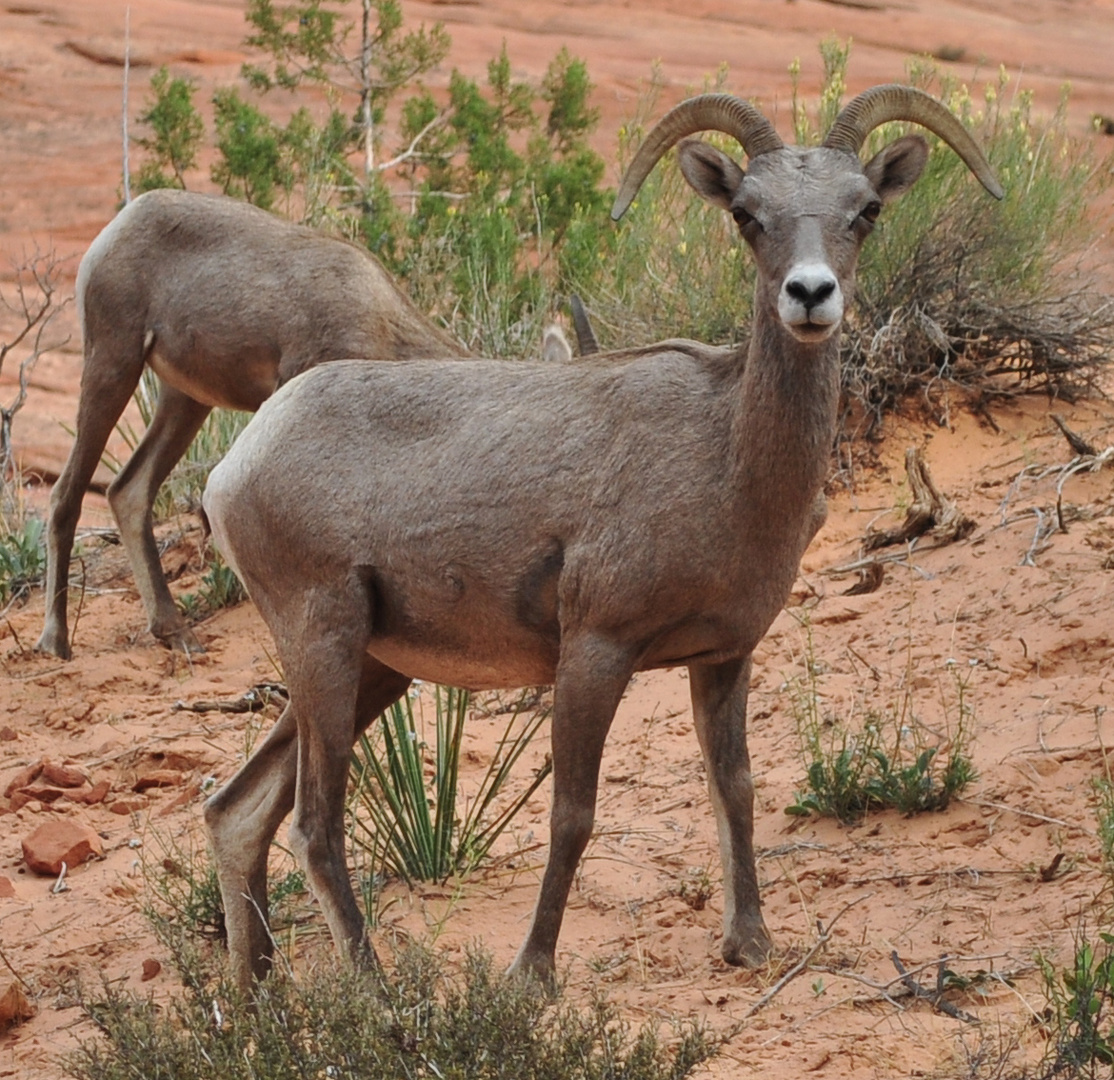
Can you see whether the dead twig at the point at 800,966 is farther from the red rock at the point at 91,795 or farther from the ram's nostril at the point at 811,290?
the red rock at the point at 91,795

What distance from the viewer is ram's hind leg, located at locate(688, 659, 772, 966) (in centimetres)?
485

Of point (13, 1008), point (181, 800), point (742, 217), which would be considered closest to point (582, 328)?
point (742, 217)

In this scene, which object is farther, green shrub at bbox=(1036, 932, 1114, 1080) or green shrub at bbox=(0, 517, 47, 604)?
green shrub at bbox=(0, 517, 47, 604)

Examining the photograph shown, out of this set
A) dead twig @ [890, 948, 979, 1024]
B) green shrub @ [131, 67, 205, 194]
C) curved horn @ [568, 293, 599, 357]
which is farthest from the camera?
green shrub @ [131, 67, 205, 194]

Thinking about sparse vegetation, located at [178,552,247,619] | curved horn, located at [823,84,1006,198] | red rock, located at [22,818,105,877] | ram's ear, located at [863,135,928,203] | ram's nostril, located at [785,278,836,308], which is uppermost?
curved horn, located at [823,84,1006,198]

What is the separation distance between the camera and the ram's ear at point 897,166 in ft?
15.1

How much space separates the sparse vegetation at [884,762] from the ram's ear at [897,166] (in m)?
1.68

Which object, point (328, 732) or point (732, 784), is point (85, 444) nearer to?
point (328, 732)

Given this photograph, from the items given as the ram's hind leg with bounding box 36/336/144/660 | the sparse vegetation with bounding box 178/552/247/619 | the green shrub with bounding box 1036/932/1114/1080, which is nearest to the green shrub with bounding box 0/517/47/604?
the ram's hind leg with bounding box 36/336/144/660

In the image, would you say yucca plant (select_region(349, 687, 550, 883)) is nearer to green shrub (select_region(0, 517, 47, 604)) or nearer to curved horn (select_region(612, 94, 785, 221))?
curved horn (select_region(612, 94, 785, 221))

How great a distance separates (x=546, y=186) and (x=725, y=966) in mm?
7519

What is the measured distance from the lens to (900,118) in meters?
4.70

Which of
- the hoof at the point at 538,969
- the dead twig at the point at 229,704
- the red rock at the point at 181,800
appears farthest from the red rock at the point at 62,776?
the hoof at the point at 538,969

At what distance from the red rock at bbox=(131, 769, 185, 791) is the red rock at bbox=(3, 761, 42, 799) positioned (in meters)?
0.39
